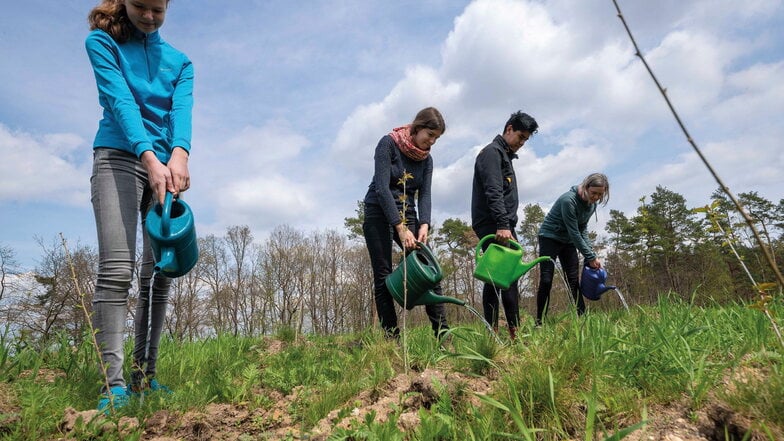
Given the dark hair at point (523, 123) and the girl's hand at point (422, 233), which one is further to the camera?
the dark hair at point (523, 123)

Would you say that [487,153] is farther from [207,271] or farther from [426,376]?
[207,271]

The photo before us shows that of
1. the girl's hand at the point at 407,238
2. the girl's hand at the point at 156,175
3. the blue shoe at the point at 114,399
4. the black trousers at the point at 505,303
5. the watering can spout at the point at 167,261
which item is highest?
the girl's hand at the point at 156,175

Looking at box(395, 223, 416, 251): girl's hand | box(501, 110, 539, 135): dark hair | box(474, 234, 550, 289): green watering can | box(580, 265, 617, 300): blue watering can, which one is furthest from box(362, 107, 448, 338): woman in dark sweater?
box(580, 265, 617, 300): blue watering can

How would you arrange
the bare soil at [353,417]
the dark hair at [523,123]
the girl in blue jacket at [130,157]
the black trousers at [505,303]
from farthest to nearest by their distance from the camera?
the dark hair at [523,123] → the black trousers at [505,303] → the girl in blue jacket at [130,157] → the bare soil at [353,417]

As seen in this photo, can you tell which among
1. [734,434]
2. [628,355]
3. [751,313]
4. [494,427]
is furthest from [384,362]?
[751,313]

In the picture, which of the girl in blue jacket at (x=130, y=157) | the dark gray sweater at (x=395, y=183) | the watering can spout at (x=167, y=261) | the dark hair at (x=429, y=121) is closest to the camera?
the watering can spout at (x=167, y=261)

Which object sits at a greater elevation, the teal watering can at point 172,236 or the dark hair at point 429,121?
the dark hair at point 429,121

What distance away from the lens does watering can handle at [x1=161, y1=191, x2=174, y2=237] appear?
1.67 meters

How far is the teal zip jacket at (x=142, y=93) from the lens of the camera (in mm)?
1793

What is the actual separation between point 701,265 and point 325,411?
25.5 metres

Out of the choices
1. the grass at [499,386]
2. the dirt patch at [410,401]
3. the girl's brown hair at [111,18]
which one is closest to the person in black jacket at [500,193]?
the grass at [499,386]

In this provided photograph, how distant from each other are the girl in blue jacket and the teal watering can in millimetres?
73

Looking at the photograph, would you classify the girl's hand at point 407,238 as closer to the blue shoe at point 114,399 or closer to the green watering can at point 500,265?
the green watering can at point 500,265

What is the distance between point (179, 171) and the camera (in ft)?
6.12
